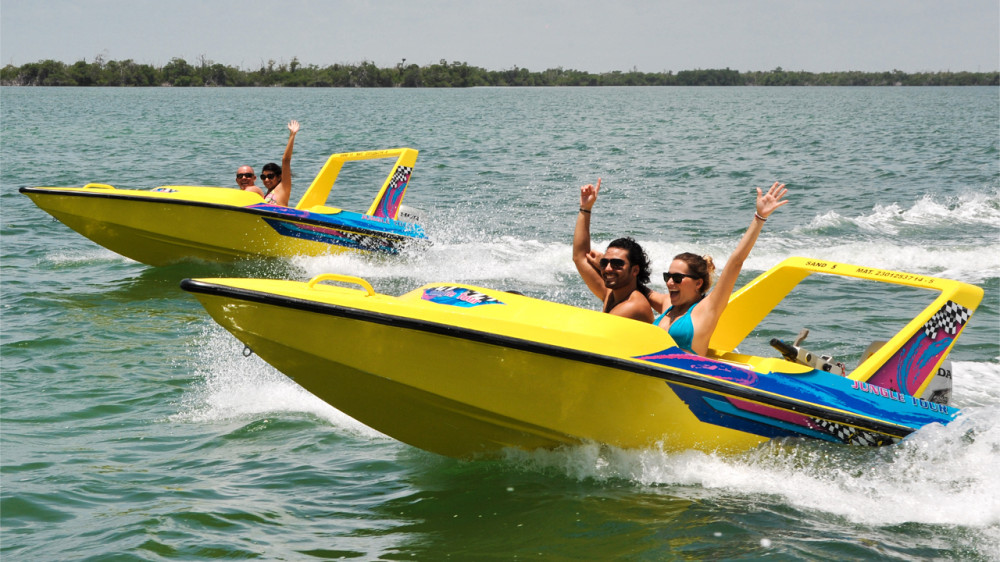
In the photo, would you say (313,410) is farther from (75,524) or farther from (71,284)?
(71,284)

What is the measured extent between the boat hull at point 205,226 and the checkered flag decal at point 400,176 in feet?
1.64

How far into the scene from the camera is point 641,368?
5086mm

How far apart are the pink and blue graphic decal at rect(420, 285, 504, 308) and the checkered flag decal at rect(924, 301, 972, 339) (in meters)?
2.75

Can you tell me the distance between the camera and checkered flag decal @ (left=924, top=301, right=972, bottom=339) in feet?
19.0

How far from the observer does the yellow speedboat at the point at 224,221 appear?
11602 millimetres

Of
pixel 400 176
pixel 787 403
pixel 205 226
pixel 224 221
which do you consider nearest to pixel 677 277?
pixel 787 403

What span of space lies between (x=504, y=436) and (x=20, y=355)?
4.98 m

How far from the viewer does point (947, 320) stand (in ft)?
19.1

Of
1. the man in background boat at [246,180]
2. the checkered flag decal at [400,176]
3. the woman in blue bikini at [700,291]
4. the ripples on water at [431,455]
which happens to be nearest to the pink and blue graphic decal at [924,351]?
the ripples on water at [431,455]

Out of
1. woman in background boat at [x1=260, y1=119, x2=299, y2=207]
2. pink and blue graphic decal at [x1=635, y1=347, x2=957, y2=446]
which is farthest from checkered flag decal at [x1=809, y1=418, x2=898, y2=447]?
woman in background boat at [x1=260, y1=119, x2=299, y2=207]

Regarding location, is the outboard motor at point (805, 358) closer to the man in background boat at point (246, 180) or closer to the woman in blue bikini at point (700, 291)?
the woman in blue bikini at point (700, 291)

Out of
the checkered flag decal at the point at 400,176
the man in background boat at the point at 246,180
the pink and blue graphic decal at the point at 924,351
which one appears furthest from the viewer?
the checkered flag decal at the point at 400,176

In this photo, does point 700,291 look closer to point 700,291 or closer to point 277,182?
point 700,291

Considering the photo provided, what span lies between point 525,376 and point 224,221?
25.7 ft
